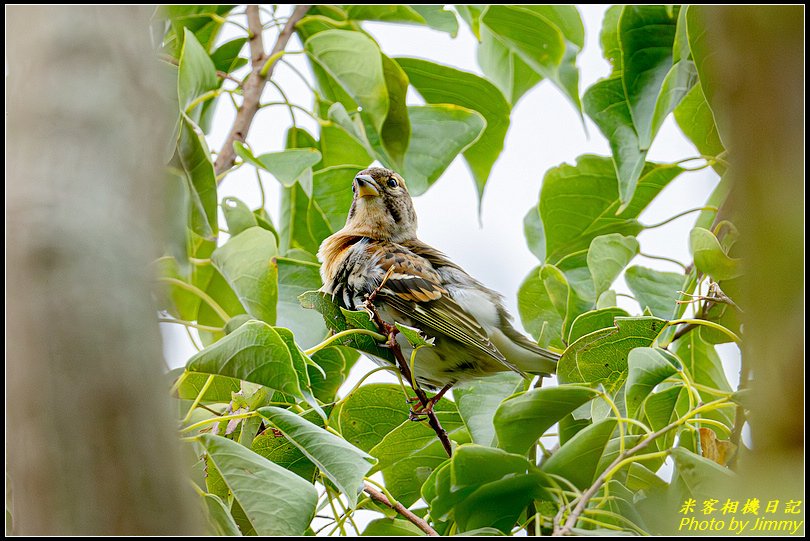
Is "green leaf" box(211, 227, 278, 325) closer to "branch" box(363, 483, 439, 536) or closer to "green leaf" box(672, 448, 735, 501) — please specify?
"branch" box(363, 483, 439, 536)

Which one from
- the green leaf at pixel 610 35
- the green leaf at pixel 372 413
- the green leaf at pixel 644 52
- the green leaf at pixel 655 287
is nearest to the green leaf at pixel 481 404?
the green leaf at pixel 372 413

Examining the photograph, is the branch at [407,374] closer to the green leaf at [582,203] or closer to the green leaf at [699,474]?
the green leaf at [699,474]

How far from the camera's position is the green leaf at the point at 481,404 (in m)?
2.69

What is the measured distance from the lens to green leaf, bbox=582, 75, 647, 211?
314 centimetres

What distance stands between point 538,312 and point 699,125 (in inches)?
40.1

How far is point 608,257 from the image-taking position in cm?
313

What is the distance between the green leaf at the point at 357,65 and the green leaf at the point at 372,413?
1.15 m

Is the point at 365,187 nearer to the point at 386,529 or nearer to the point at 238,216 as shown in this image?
the point at 238,216

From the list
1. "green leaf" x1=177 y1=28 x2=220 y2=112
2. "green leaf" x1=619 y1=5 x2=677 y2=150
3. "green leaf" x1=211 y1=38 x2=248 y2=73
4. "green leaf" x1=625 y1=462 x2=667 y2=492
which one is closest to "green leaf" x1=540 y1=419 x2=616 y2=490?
"green leaf" x1=625 y1=462 x2=667 y2=492

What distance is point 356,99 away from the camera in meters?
3.54

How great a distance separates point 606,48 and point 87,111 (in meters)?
3.34

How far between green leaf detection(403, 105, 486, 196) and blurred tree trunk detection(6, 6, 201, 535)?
255 centimetres

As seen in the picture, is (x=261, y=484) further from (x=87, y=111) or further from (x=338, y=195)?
(x=338, y=195)

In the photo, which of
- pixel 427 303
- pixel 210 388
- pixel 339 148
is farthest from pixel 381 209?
pixel 210 388
